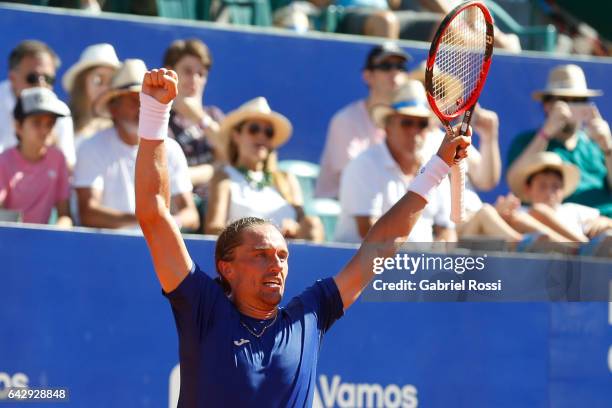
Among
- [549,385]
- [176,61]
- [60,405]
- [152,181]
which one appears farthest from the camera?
[176,61]

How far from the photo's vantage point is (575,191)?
7.70 m

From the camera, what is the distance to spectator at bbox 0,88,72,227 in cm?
625

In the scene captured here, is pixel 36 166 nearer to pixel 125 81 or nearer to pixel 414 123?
pixel 125 81

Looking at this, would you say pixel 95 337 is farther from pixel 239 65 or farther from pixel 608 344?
pixel 239 65

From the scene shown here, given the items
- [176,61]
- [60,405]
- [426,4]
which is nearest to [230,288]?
[60,405]

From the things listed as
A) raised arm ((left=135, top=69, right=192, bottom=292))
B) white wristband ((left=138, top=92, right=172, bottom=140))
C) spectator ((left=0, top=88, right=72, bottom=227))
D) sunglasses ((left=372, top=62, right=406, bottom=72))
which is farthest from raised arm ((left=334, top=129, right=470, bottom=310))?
sunglasses ((left=372, top=62, right=406, bottom=72))

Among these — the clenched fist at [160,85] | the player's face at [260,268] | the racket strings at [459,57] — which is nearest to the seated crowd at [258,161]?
the racket strings at [459,57]

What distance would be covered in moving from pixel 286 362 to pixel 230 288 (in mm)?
315

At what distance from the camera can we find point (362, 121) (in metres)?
7.55

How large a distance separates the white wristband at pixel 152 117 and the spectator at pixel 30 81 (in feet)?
9.39

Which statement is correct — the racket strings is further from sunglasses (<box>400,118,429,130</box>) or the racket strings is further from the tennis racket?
sunglasses (<box>400,118,429,130</box>)

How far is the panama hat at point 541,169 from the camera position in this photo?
289 inches

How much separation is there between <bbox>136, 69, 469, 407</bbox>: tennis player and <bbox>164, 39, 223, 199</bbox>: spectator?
3029 mm

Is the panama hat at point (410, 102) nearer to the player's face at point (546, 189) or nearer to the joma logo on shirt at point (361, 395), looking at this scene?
the player's face at point (546, 189)
